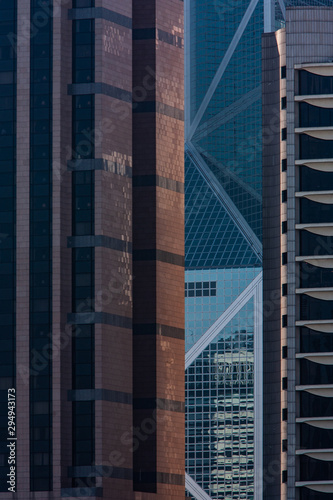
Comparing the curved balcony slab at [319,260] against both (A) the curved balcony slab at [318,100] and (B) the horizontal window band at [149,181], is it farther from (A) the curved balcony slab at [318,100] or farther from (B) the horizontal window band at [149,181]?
(A) the curved balcony slab at [318,100]

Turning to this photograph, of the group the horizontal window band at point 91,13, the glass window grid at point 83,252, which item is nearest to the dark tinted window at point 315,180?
the glass window grid at point 83,252

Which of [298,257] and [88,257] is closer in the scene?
[88,257]

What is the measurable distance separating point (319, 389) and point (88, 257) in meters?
30.9

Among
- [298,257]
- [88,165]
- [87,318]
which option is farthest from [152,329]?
[88,165]

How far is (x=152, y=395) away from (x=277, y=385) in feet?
50.0

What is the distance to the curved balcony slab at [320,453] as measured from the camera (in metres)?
165

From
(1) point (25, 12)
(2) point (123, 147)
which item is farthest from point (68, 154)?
(1) point (25, 12)

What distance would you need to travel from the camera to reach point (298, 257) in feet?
561

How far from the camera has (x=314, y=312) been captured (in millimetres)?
169750

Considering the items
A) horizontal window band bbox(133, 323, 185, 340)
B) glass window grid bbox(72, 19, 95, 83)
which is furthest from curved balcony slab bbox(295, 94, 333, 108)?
horizontal window band bbox(133, 323, 185, 340)

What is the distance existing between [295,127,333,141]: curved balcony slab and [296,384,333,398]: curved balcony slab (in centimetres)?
2960

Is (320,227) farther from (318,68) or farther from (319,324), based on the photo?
(318,68)

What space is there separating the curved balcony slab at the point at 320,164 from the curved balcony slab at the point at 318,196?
3.09 m

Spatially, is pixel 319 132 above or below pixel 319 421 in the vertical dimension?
above
